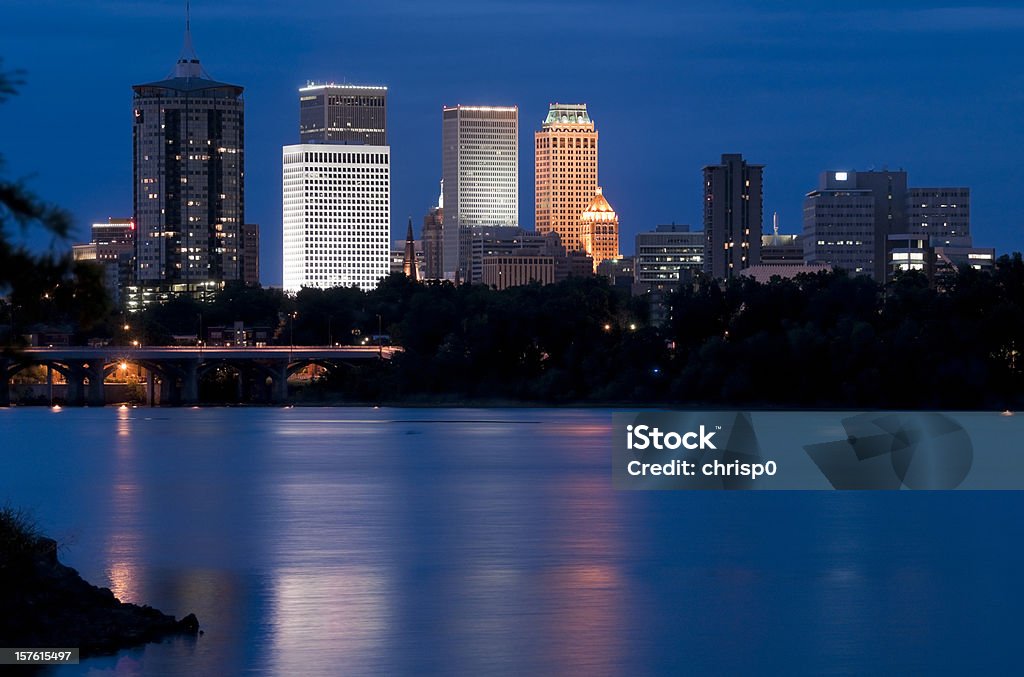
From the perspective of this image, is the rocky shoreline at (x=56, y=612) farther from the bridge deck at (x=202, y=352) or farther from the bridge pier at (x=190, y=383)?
the bridge pier at (x=190, y=383)

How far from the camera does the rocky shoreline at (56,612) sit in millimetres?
23484

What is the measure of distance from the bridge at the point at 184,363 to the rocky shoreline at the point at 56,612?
13280 centimetres

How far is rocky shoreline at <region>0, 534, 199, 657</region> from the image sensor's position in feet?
77.0

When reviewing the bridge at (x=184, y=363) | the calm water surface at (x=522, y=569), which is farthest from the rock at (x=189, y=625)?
the bridge at (x=184, y=363)

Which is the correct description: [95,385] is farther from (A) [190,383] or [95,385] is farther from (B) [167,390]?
(A) [190,383]

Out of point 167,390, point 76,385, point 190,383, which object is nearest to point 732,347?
point 190,383

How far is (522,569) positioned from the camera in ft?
124

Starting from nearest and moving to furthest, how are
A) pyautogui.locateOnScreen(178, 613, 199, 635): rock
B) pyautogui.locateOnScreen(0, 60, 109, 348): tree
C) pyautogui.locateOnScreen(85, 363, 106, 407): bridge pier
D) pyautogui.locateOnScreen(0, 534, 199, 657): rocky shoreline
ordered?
1. pyautogui.locateOnScreen(0, 60, 109, 348): tree
2. pyautogui.locateOnScreen(0, 534, 199, 657): rocky shoreline
3. pyautogui.locateOnScreen(178, 613, 199, 635): rock
4. pyautogui.locateOnScreen(85, 363, 106, 407): bridge pier

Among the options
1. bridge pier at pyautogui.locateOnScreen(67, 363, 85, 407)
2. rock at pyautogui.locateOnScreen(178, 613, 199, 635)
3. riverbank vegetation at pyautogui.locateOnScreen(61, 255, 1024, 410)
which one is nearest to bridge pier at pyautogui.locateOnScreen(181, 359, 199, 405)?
bridge pier at pyautogui.locateOnScreen(67, 363, 85, 407)

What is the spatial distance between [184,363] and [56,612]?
150325mm

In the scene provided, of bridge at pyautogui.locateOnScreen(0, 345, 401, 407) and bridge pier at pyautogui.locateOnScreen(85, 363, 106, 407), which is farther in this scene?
bridge pier at pyautogui.locateOnScreen(85, 363, 106, 407)

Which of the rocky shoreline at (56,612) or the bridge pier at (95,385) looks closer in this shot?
the rocky shoreline at (56,612)

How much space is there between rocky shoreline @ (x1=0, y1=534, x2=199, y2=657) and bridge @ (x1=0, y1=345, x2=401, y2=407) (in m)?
133

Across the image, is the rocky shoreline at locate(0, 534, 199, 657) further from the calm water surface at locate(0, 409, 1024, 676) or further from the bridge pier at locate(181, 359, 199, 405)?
the bridge pier at locate(181, 359, 199, 405)
